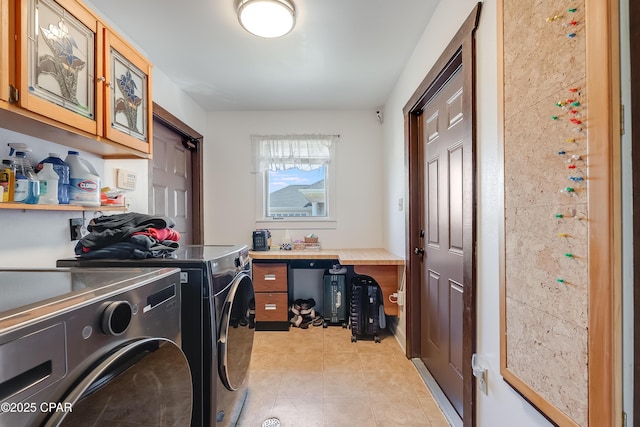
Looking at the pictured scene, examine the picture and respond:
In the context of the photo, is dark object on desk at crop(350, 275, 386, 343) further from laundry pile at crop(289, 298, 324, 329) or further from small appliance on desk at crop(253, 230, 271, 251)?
small appliance on desk at crop(253, 230, 271, 251)

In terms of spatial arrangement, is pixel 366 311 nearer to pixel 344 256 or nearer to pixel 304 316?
pixel 344 256

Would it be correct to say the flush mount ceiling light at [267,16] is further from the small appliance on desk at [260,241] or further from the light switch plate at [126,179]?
the small appliance on desk at [260,241]

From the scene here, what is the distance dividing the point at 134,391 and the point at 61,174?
3.82 feet

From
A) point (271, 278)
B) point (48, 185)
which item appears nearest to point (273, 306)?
point (271, 278)

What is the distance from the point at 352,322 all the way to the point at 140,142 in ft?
7.21

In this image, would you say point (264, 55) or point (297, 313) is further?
point (297, 313)

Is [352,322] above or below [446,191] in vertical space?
below

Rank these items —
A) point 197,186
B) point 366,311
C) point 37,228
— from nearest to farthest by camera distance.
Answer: point 37,228
point 366,311
point 197,186

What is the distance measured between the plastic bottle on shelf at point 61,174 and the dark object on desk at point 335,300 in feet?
7.30

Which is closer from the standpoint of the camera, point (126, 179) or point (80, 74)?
point (80, 74)

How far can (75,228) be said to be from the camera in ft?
4.96

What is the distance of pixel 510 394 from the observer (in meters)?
1.04

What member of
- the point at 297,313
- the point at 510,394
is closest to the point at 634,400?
the point at 510,394

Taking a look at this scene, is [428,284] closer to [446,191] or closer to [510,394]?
[446,191]
